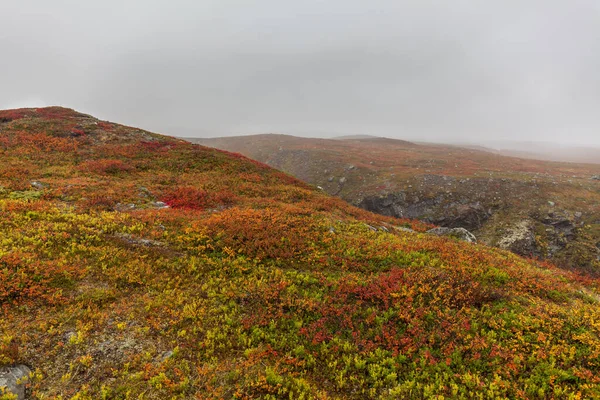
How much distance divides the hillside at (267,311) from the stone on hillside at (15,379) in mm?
140

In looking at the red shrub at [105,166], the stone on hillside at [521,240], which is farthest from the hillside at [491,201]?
the red shrub at [105,166]

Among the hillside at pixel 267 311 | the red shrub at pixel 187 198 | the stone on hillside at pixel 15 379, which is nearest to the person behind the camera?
the stone on hillside at pixel 15 379

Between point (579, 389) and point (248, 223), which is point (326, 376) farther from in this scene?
point (248, 223)

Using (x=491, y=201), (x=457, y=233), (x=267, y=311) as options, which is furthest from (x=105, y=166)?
(x=491, y=201)

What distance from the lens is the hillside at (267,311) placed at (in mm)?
7363

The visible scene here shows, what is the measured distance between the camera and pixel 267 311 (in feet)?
32.7

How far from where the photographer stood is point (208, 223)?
1577 centimetres

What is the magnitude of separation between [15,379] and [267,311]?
648 centimetres

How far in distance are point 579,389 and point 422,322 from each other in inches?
152

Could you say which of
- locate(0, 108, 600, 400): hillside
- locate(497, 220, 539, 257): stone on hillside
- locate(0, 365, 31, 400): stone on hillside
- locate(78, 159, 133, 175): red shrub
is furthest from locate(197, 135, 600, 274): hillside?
locate(0, 365, 31, 400): stone on hillside

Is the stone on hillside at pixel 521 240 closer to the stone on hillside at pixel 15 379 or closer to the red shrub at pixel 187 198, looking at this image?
the red shrub at pixel 187 198

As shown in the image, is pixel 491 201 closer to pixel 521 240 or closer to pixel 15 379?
pixel 521 240

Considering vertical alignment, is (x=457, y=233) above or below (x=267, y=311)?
above

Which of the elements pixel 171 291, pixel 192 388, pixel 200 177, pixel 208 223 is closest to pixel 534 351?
pixel 192 388
